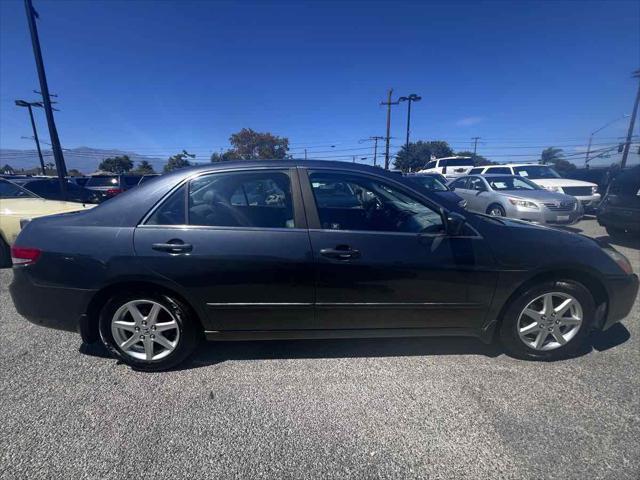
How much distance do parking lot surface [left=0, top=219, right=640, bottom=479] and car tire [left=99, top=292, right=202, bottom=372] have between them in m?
0.12

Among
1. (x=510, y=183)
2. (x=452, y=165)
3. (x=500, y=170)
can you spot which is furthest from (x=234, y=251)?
(x=452, y=165)

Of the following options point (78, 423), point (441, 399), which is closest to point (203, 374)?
point (78, 423)

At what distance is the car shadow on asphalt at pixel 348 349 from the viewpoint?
8.30ft

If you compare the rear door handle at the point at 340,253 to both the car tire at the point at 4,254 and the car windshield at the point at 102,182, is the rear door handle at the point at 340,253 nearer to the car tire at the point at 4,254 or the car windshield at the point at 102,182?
the car tire at the point at 4,254

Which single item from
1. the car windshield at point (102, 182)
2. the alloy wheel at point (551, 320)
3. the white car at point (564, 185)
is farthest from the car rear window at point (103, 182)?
the white car at point (564, 185)

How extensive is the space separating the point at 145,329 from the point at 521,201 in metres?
8.37

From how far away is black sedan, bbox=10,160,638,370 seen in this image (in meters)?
2.13

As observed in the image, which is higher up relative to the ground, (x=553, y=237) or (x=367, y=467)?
(x=553, y=237)

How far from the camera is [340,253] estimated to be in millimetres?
2135

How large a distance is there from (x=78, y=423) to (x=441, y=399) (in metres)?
2.37

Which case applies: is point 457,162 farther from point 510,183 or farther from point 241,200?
point 241,200

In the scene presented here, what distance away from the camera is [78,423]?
1858mm

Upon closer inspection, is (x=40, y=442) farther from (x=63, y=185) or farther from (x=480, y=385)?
(x=63, y=185)

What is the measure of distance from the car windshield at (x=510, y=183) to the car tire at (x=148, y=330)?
900 cm
